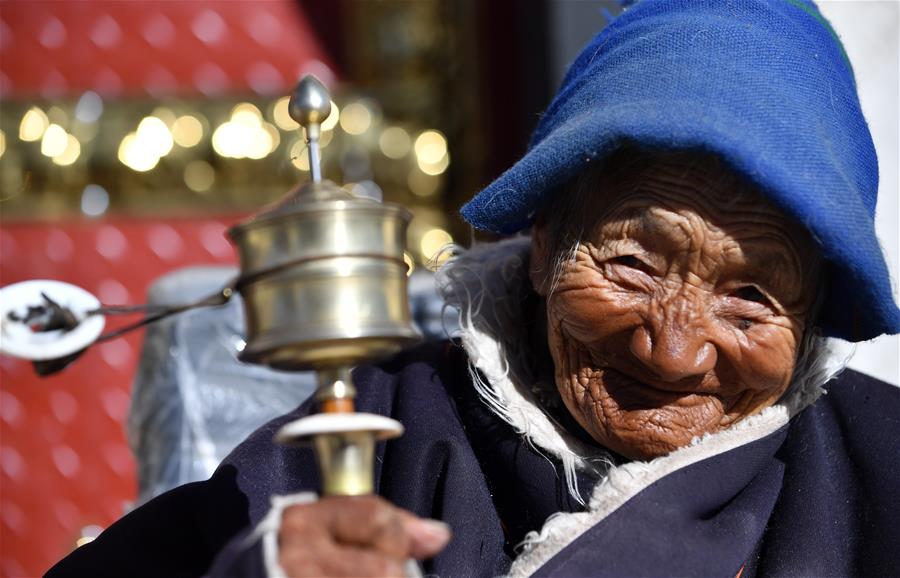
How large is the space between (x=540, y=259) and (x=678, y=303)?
0.28 m

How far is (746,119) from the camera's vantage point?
140cm

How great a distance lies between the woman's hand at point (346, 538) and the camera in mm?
1052

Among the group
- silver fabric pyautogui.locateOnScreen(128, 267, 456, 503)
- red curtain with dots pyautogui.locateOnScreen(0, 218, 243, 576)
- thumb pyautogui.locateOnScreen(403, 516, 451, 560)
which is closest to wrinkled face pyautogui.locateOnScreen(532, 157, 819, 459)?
thumb pyautogui.locateOnScreen(403, 516, 451, 560)

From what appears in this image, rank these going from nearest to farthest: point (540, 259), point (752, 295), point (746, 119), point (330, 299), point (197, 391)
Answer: point (330, 299)
point (746, 119)
point (752, 295)
point (540, 259)
point (197, 391)

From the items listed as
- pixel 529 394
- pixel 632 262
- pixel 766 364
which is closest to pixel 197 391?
pixel 529 394

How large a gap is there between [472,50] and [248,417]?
69.3 inches

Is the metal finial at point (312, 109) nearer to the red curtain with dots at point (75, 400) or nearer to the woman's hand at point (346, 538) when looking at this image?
the woman's hand at point (346, 538)

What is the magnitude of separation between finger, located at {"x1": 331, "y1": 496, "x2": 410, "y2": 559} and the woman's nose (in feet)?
1.74

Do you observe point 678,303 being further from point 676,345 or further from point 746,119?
point 746,119

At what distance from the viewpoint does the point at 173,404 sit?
2.20m

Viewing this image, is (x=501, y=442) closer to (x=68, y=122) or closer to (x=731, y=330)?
(x=731, y=330)

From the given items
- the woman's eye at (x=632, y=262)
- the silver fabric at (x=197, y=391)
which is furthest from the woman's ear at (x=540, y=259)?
the silver fabric at (x=197, y=391)

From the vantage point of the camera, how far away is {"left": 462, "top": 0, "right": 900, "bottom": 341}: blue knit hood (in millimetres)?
1392

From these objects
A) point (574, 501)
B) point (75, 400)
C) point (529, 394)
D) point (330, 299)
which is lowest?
point (75, 400)
